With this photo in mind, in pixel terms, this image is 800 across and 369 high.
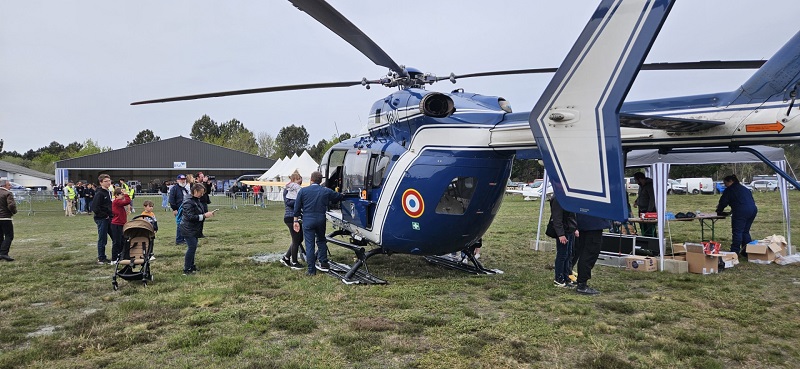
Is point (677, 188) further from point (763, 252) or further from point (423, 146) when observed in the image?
point (423, 146)

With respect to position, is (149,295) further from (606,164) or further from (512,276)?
(606,164)

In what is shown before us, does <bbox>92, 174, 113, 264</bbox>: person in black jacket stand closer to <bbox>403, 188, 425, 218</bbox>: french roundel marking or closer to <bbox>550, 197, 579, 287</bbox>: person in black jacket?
<bbox>403, 188, 425, 218</bbox>: french roundel marking

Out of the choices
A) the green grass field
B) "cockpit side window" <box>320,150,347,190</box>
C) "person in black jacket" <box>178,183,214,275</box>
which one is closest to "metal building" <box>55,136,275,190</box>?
"cockpit side window" <box>320,150,347,190</box>

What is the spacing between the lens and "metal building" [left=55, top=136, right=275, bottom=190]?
196 ft

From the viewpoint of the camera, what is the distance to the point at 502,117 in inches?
265

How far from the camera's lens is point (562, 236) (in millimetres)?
7184

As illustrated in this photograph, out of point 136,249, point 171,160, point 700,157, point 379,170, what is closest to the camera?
point 136,249

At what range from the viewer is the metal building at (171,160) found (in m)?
59.7

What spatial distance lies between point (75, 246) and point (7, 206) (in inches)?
98.1

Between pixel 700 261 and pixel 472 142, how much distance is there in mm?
4880

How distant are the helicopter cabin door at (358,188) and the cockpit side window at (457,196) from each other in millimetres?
1354

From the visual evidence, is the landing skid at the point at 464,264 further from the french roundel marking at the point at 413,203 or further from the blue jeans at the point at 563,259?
the french roundel marking at the point at 413,203

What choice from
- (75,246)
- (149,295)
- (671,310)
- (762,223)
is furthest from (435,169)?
(762,223)

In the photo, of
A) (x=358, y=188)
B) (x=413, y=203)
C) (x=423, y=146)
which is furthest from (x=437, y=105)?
(x=358, y=188)
